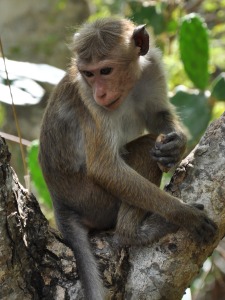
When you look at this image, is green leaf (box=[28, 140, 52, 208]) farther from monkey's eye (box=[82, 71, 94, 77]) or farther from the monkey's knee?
the monkey's knee

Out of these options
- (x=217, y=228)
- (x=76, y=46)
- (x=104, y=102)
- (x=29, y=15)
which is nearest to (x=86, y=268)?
(x=217, y=228)

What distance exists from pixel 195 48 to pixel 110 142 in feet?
6.51

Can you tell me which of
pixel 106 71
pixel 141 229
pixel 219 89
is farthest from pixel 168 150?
pixel 219 89

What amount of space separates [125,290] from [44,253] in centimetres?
50

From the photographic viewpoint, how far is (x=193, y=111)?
5.85m

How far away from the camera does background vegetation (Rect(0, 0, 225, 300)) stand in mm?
5781

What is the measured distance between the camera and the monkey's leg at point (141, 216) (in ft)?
12.2

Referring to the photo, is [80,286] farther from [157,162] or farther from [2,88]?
[2,88]

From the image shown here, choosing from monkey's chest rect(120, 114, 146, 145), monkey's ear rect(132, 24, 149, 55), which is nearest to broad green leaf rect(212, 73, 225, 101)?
monkey's chest rect(120, 114, 146, 145)

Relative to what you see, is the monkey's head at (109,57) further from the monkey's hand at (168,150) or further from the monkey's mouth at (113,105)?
the monkey's hand at (168,150)

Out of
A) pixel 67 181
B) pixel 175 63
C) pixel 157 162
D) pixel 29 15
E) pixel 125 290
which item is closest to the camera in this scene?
pixel 125 290

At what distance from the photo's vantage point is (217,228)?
12.1 feet

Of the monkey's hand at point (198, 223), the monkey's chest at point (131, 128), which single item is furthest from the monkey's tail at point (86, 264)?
→ the monkey's chest at point (131, 128)

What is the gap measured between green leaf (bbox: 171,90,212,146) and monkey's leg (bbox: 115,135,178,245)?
1.60 m
